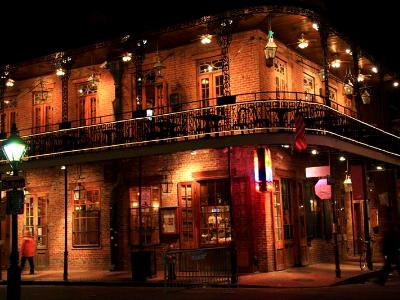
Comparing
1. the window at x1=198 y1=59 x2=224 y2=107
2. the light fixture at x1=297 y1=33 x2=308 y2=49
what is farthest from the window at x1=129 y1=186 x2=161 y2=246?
the light fixture at x1=297 y1=33 x2=308 y2=49

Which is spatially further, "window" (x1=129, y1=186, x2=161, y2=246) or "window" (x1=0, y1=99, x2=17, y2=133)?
"window" (x1=0, y1=99, x2=17, y2=133)

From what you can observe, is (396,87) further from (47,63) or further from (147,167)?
(47,63)

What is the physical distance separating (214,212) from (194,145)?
2877mm

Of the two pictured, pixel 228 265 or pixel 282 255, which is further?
pixel 282 255

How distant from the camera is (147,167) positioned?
827 inches

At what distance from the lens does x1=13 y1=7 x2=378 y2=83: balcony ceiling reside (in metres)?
18.5

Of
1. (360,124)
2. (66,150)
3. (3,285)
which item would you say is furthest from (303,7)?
(3,285)

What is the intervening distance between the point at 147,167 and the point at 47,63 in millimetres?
5989

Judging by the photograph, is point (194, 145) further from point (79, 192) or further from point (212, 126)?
point (79, 192)

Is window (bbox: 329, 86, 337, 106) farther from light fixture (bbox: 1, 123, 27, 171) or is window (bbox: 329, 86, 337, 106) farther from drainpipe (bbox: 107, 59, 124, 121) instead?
light fixture (bbox: 1, 123, 27, 171)

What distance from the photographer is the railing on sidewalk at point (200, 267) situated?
51.9 ft

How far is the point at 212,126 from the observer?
60.1 ft

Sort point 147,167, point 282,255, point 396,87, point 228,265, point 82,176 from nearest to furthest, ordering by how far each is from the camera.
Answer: point 228,265, point 282,255, point 147,167, point 82,176, point 396,87

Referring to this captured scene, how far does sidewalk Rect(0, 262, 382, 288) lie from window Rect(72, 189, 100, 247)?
1334mm
